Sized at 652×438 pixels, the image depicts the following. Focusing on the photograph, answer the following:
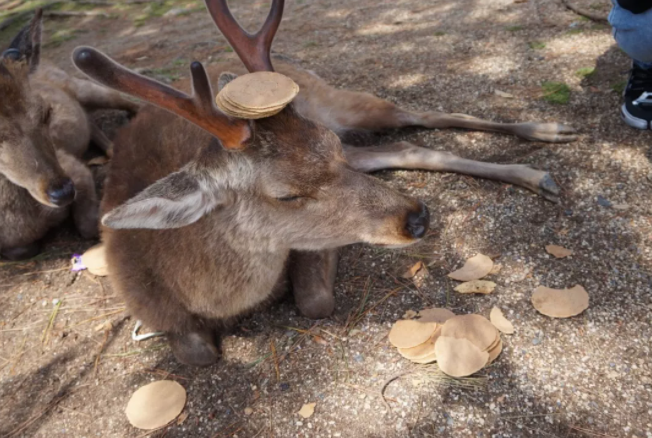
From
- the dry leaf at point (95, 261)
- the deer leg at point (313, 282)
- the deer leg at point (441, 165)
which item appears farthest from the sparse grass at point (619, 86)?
the dry leaf at point (95, 261)

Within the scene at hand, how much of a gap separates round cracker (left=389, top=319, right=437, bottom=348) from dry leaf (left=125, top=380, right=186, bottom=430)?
1.21 m

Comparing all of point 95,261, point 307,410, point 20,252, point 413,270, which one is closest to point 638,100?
point 413,270

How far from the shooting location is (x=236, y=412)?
2725 mm

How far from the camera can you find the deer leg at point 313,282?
10.0ft

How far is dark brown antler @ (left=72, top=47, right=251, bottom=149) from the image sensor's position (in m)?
1.93

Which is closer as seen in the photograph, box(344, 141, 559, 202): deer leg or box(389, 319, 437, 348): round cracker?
box(389, 319, 437, 348): round cracker

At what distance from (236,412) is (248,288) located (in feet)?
2.14

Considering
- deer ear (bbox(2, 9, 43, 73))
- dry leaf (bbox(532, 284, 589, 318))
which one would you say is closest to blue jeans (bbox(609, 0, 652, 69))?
dry leaf (bbox(532, 284, 589, 318))

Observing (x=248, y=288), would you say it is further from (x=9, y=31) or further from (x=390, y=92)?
(x=9, y=31)

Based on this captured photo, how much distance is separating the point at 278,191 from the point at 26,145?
88.8 inches

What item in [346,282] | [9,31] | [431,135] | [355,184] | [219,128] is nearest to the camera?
[219,128]

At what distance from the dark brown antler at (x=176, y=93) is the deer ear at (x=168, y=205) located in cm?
26

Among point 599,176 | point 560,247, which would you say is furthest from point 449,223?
point 599,176

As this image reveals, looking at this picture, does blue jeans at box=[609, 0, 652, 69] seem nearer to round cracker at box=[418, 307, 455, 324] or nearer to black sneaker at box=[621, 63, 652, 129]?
black sneaker at box=[621, 63, 652, 129]
